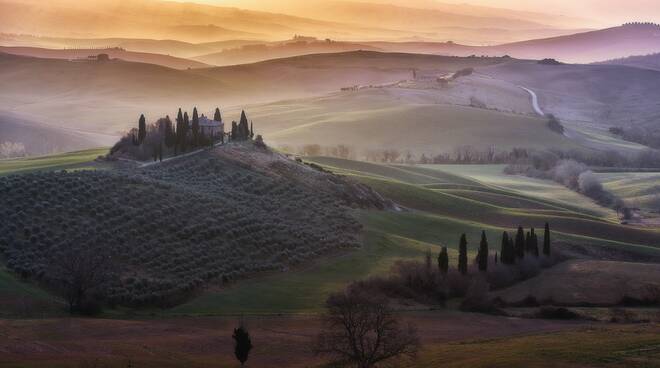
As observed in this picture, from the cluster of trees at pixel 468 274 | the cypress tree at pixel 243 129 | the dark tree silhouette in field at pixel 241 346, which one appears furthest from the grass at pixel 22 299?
the cypress tree at pixel 243 129

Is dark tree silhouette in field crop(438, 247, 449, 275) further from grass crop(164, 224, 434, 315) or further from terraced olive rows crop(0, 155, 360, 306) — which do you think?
terraced olive rows crop(0, 155, 360, 306)

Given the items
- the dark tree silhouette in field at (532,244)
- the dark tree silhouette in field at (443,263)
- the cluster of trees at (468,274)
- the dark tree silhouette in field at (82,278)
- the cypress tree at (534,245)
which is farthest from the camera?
the dark tree silhouette in field at (532,244)

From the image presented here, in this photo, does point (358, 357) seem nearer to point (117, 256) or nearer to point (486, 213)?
point (117, 256)

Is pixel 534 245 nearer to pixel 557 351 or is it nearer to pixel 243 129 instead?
pixel 557 351

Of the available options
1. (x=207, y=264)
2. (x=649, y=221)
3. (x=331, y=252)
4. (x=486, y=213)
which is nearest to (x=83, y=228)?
(x=207, y=264)

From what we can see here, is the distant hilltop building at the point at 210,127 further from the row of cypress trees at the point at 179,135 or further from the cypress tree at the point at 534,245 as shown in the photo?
the cypress tree at the point at 534,245

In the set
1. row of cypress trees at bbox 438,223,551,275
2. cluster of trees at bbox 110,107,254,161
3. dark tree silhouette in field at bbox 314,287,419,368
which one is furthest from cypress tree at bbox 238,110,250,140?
dark tree silhouette in field at bbox 314,287,419,368
